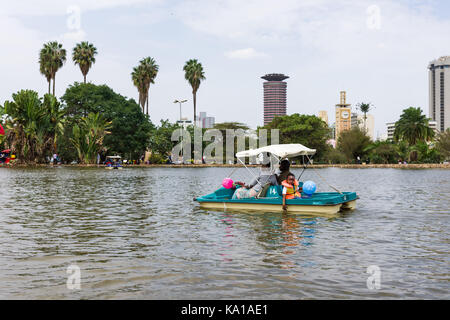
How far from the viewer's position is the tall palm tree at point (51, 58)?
258 feet

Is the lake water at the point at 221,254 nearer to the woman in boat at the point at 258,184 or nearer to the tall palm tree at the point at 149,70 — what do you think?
the woman in boat at the point at 258,184

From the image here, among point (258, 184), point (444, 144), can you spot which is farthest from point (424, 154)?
point (258, 184)

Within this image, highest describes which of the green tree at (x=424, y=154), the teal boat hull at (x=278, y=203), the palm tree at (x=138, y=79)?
the palm tree at (x=138, y=79)

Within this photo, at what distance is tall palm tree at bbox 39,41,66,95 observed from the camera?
78688 millimetres

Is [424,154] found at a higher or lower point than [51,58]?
lower

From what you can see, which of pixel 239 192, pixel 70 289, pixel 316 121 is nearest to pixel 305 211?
pixel 239 192

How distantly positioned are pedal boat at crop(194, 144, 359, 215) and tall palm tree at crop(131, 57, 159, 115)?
68842mm

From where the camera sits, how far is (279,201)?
15.7 metres

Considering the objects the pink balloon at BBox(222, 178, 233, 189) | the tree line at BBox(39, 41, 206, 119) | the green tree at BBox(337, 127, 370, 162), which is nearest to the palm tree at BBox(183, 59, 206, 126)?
the tree line at BBox(39, 41, 206, 119)

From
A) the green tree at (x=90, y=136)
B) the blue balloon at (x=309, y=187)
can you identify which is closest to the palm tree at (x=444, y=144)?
the green tree at (x=90, y=136)

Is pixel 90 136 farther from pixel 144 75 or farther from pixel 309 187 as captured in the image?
pixel 309 187

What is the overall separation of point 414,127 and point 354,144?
13.6m

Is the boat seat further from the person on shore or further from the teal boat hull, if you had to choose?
the person on shore

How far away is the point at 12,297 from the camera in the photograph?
6.61 m
